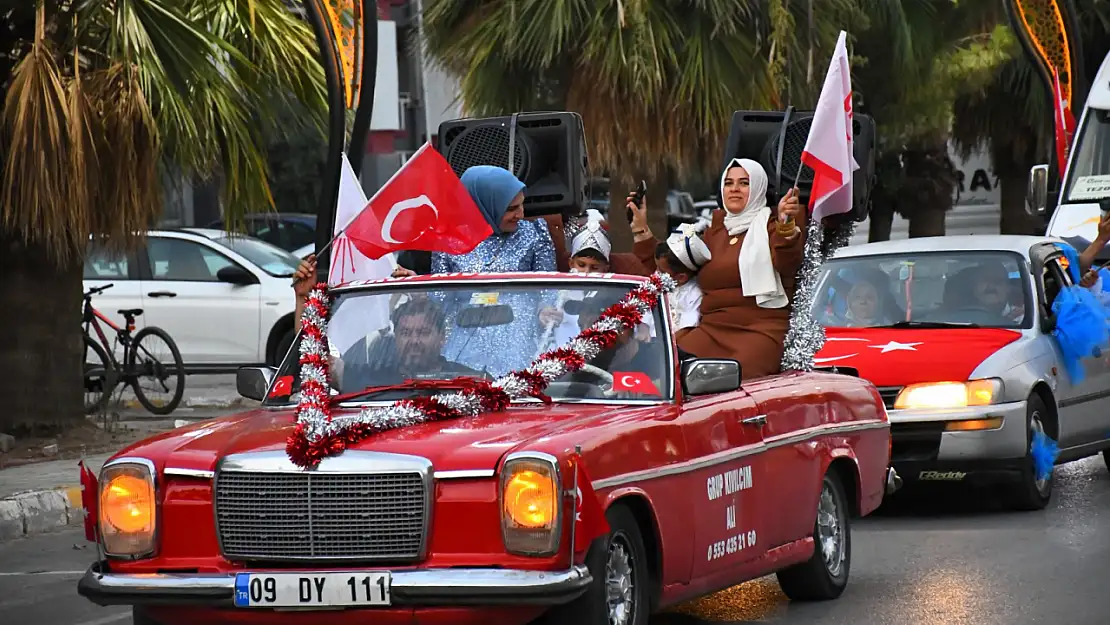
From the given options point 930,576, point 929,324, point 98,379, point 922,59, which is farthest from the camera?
point 922,59

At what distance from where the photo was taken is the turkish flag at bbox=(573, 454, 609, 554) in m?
6.16

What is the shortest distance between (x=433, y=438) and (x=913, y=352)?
5.36 meters

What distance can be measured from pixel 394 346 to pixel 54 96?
21.9ft

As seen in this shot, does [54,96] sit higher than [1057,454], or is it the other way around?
[54,96]

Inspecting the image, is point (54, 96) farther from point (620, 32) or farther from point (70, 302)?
point (620, 32)

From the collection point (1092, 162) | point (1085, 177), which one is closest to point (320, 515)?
point (1085, 177)

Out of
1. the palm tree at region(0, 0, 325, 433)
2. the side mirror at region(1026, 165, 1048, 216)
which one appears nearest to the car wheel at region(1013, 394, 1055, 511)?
the palm tree at region(0, 0, 325, 433)

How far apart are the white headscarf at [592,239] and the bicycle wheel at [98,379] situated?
309 inches

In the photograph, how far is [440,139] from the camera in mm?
11305

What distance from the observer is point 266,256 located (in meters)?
20.0

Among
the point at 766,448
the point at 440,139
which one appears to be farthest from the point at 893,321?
the point at 766,448

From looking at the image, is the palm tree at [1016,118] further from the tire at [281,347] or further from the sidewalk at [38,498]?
the sidewalk at [38,498]

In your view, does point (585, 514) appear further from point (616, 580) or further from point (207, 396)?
point (207, 396)

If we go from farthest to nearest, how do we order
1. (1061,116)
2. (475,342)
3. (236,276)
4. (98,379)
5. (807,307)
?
1. (1061,116)
2. (236,276)
3. (98,379)
4. (807,307)
5. (475,342)
